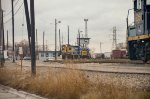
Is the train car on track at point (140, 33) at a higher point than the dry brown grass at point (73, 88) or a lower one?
higher

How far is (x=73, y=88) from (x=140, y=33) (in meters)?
13.7

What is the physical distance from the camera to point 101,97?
38.5 feet

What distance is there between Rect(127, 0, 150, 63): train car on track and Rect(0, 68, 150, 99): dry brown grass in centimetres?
905

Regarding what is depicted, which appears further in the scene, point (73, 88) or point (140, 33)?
point (140, 33)

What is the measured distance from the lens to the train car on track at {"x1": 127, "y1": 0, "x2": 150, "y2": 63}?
24.8m

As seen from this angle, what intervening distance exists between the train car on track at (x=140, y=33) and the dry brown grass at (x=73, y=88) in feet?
29.7

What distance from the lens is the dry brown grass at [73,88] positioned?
1157 centimetres

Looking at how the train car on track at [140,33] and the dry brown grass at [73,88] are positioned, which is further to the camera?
the train car on track at [140,33]

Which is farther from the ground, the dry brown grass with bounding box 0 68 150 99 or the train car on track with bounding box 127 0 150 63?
the train car on track with bounding box 127 0 150 63

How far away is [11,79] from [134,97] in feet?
42.2

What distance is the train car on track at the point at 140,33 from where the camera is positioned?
24.8 metres

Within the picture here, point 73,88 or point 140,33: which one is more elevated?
point 140,33

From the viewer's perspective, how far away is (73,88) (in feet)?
45.6

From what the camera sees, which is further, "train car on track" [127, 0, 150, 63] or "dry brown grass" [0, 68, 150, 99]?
"train car on track" [127, 0, 150, 63]
